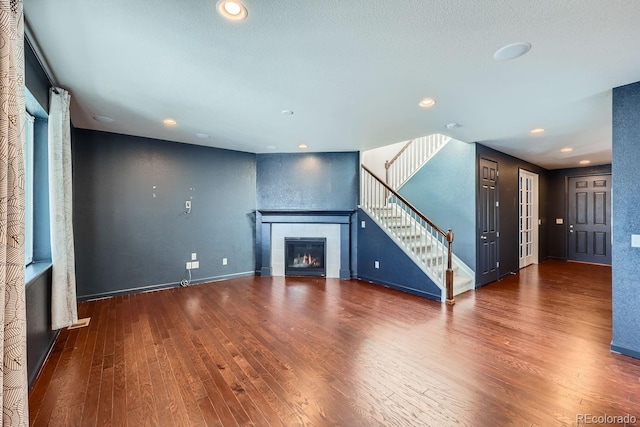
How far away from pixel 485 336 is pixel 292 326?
209cm

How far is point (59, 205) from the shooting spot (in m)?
2.67

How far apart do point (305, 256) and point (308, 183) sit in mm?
1530

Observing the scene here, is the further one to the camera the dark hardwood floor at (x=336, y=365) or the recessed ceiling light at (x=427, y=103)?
the recessed ceiling light at (x=427, y=103)

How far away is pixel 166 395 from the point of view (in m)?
1.99

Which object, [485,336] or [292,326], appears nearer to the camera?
[485,336]

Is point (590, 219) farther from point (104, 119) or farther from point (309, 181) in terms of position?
point (104, 119)

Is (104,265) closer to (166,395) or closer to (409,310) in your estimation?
(166,395)

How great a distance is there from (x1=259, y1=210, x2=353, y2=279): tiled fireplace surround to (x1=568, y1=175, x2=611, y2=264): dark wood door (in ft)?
21.1

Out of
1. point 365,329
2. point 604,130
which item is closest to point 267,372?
point 365,329

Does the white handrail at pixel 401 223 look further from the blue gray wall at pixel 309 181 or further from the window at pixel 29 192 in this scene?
the window at pixel 29 192

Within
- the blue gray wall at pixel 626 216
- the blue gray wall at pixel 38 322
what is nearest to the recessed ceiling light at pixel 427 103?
the blue gray wall at pixel 626 216

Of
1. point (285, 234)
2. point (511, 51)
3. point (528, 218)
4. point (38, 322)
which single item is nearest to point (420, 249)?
point (285, 234)

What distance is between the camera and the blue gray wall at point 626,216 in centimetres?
247

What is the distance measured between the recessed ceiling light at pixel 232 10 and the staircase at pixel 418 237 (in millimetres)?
3550
